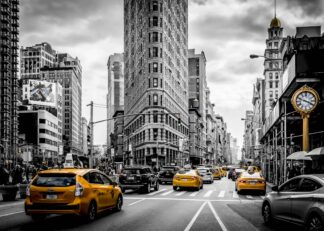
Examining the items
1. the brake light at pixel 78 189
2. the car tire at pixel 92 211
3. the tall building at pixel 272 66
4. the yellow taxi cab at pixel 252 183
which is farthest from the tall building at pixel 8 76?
the brake light at pixel 78 189

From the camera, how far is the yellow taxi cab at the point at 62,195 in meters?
12.1

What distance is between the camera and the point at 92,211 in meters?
12.9

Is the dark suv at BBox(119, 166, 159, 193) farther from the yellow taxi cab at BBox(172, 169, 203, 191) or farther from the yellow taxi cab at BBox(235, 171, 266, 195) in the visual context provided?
the yellow taxi cab at BBox(235, 171, 266, 195)

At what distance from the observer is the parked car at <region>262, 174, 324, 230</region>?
9.52 metres

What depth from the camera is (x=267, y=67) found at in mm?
137375

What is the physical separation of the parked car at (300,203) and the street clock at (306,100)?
1283 cm

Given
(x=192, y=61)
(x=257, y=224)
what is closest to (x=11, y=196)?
(x=257, y=224)

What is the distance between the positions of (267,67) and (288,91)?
109523 mm

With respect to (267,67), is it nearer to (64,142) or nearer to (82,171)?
(64,142)

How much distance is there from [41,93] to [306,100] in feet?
354

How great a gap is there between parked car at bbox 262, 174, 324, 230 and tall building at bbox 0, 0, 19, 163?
8373 centimetres

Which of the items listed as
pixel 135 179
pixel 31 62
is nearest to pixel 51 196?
pixel 135 179

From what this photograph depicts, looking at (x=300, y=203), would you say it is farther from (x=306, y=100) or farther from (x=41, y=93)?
(x=41, y=93)

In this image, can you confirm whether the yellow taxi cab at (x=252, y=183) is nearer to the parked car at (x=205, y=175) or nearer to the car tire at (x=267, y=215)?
the car tire at (x=267, y=215)
